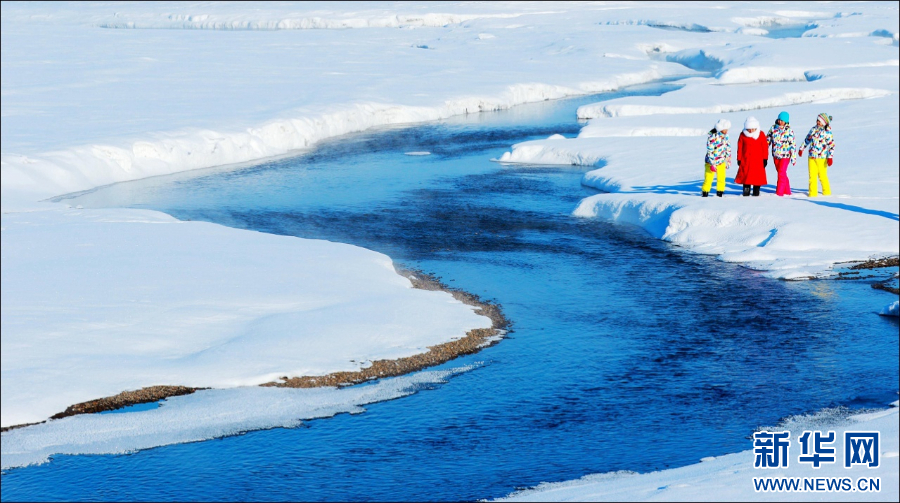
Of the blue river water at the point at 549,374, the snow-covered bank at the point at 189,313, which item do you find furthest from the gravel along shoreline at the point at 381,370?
the blue river water at the point at 549,374

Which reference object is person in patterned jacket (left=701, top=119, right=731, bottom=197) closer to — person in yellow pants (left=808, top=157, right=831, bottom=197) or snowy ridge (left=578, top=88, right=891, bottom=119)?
person in yellow pants (left=808, top=157, right=831, bottom=197)

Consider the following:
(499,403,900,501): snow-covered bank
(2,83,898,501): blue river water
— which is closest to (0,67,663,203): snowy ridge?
(2,83,898,501): blue river water

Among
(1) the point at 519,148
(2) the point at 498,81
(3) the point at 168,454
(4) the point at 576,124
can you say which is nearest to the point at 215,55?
(2) the point at 498,81

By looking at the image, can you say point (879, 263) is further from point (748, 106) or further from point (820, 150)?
point (748, 106)

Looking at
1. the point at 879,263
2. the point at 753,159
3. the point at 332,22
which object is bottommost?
the point at 879,263

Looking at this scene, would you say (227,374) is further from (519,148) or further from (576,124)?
(576,124)

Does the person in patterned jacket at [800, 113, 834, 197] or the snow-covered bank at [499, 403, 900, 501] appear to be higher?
the person in patterned jacket at [800, 113, 834, 197]

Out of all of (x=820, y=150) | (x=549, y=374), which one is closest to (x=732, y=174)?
(x=820, y=150)
